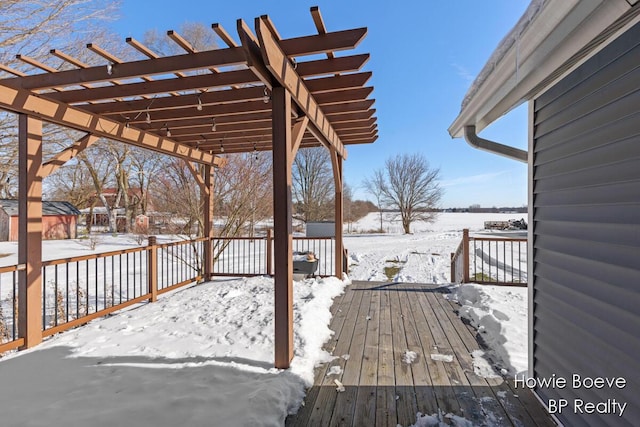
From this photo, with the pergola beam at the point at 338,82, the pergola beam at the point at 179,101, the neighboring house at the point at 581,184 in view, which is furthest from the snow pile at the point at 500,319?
the pergola beam at the point at 179,101

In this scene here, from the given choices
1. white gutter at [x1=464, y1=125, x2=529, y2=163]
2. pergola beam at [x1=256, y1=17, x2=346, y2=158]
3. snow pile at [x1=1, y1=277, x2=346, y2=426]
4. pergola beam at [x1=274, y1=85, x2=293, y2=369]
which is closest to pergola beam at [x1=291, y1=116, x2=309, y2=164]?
pergola beam at [x1=256, y1=17, x2=346, y2=158]

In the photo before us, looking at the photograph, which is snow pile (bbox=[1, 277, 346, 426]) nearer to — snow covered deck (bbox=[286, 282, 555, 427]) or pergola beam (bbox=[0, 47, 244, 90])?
snow covered deck (bbox=[286, 282, 555, 427])

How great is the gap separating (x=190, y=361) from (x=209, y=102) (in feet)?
8.03

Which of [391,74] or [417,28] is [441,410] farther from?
[391,74]

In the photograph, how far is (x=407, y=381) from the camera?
2.26 m

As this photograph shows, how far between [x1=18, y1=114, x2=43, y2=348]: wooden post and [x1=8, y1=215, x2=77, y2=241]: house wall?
17088 mm

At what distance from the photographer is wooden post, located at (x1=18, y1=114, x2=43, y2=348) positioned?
2.87 meters

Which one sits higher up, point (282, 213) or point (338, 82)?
point (338, 82)

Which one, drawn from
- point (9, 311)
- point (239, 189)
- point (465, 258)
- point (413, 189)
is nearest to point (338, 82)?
point (465, 258)

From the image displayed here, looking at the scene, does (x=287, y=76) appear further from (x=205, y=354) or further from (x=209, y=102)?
(x=205, y=354)

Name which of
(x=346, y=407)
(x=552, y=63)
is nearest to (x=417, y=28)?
(x=552, y=63)

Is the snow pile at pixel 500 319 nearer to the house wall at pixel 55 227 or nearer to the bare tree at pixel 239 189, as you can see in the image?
the bare tree at pixel 239 189

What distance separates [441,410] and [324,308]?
6.60 ft

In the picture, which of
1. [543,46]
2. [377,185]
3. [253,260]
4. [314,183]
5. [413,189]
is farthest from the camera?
[377,185]
